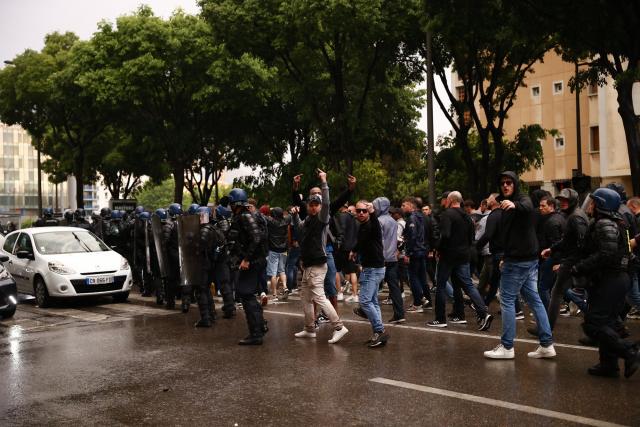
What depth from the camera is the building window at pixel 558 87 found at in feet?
140

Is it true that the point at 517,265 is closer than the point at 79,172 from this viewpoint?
Yes

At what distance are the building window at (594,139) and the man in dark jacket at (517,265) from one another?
34742 mm

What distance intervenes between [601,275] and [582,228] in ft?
5.10

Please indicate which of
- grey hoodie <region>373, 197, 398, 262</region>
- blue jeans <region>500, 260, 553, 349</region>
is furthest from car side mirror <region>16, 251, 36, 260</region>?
blue jeans <region>500, 260, 553, 349</region>

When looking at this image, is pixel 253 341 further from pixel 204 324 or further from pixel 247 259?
pixel 204 324

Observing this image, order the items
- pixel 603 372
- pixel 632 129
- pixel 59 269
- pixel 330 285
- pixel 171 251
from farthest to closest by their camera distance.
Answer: pixel 632 129
pixel 59 269
pixel 171 251
pixel 330 285
pixel 603 372

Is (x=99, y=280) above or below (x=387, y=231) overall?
below

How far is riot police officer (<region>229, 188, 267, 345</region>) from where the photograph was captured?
9.03m

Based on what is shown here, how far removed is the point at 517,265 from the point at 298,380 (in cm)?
245

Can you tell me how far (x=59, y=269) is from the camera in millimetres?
13367

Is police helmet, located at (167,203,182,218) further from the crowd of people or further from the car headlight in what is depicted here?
the car headlight

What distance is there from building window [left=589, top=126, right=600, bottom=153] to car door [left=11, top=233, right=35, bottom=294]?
3246 centimetres

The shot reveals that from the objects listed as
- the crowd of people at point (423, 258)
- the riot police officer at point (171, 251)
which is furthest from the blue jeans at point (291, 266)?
the riot police officer at point (171, 251)

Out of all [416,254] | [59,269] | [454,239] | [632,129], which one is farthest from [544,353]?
[632,129]
